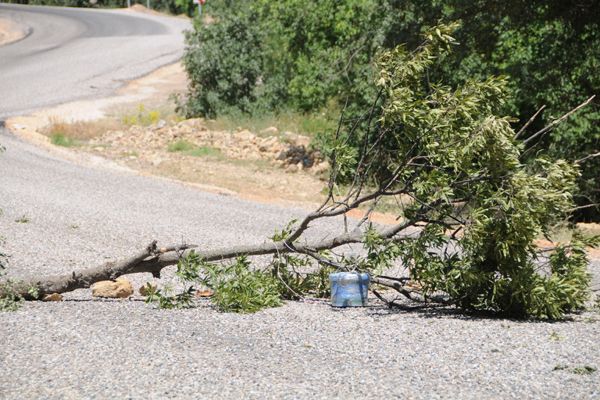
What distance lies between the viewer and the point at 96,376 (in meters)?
5.88

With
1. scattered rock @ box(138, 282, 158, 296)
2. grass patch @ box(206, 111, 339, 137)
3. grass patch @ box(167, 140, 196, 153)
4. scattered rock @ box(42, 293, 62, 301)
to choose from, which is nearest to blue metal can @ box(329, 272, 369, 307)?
scattered rock @ box(138, 282, 158, 296)

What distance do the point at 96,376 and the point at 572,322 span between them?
3715mm

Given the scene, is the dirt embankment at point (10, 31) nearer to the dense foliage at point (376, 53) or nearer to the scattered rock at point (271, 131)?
the dense foliage at point (376, 53)

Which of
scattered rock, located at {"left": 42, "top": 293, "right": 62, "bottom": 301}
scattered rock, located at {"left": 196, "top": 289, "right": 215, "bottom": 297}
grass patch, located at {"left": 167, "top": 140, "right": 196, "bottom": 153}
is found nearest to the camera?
scattered rock, located at {"left": 42, "top": 293, "right": 62, "bottom": 301}

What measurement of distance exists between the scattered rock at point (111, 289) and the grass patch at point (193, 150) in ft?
32.1

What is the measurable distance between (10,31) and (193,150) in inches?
1009

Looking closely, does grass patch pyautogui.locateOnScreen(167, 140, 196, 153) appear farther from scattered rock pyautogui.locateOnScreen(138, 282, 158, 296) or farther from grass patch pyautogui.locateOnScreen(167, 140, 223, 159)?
scattered rock pyautogui.locateOnScreen(138, 282, 158, 296)

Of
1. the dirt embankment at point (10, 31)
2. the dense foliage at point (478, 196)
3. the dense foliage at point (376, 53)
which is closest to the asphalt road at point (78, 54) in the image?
the dirt embankment at point (10, 31)

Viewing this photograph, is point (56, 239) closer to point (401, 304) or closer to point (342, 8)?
point (401, 304)

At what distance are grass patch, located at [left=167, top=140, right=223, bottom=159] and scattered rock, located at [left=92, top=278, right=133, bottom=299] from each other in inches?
385

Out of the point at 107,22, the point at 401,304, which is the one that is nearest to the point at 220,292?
the point at 401,304

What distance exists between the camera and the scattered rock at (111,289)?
336 inches

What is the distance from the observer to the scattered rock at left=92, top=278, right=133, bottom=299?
8.55 metres

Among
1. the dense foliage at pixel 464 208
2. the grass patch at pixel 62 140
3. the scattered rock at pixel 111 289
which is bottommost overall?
the grass patch at pixel 62 140
